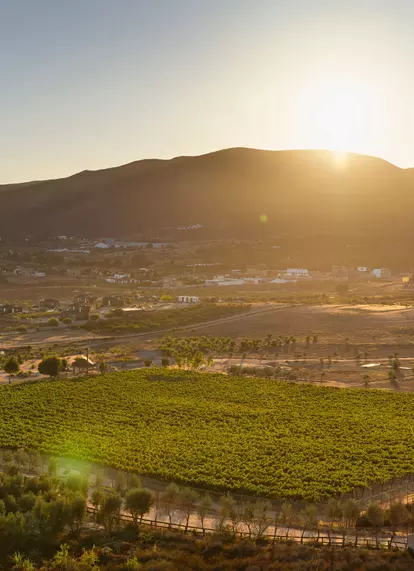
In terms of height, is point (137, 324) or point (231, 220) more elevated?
point (231, 220)

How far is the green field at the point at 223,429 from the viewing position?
2431cm

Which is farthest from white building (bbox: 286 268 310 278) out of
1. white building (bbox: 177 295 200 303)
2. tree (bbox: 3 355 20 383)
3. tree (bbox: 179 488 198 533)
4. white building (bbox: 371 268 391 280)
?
tree (bbox: 179 488 198 533)

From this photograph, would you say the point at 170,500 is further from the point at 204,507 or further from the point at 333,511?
the point at 333,511

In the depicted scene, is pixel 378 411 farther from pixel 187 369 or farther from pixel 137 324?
pixel 137 324

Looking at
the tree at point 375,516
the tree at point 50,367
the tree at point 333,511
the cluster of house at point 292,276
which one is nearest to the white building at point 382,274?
the cluster of house at point 292,276

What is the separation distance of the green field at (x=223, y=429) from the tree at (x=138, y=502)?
385 cm

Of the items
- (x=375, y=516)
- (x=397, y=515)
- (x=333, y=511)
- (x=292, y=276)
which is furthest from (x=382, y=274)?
(x=333, y=511)

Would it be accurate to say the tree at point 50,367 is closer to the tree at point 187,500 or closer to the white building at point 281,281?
the tree at point 187,500

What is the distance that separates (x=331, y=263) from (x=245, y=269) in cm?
2139

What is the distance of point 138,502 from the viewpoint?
19.8 meters

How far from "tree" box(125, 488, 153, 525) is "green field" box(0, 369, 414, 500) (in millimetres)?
3851

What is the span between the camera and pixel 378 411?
3388 cm

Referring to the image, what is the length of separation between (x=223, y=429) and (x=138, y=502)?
11.2 metres

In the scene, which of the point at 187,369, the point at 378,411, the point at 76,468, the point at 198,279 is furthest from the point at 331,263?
the point at 76,468
